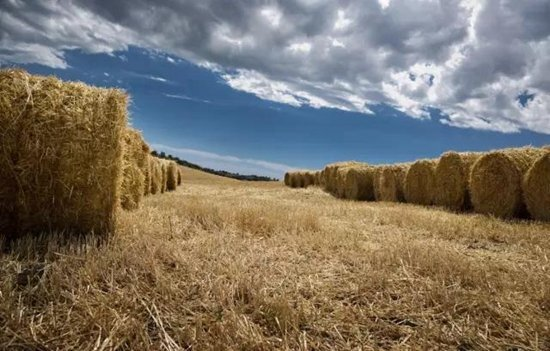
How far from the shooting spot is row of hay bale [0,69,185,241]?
485cm

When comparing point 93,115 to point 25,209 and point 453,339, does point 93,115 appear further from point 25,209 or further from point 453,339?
point 453,339

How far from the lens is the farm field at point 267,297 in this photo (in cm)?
277

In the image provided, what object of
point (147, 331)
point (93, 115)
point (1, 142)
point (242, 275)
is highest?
point (93, 115)

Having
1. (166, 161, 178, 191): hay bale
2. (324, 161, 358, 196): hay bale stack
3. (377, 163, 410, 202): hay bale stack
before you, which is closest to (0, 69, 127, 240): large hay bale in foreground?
(377, 163, 410, 202): hay bale stack

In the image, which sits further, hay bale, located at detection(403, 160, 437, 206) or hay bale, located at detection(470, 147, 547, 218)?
hay bale, located at detection(403, 160, 437, 206)

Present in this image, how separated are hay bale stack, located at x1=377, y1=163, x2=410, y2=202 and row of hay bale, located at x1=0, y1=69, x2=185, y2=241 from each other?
38.3 ft

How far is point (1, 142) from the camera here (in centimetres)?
481

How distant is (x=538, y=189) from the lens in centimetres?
906

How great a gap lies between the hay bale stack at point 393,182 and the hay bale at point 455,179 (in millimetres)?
2633

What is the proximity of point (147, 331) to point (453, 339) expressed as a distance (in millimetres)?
1891

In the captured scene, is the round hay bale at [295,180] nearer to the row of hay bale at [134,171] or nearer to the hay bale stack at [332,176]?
Answer: the hay bale stack at [332,176]

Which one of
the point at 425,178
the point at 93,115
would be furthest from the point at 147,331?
the point at 425,178

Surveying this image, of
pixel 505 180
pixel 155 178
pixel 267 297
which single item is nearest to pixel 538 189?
pixel 505 180

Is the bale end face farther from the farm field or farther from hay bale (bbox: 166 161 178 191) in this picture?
hay bale (bbox: 166 161 178 191)
